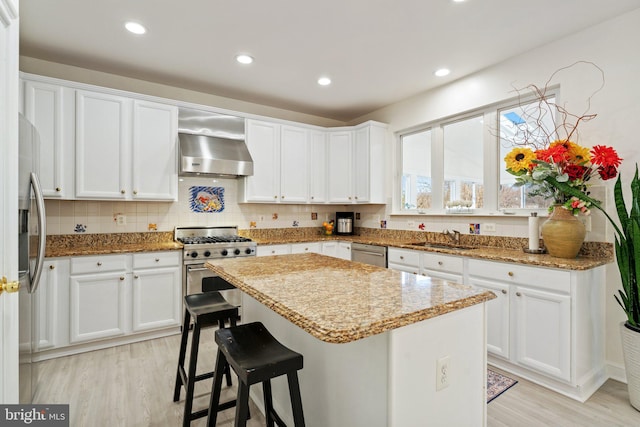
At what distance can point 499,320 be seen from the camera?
2.52 meters

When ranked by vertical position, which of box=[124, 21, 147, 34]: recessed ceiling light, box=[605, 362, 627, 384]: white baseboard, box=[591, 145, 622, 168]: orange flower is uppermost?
box=[124, 21, 147, 34]: recessed ceiling light

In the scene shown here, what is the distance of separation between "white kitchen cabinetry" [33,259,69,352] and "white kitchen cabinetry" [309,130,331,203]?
9.05 ft

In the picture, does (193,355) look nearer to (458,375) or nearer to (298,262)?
(298,262)

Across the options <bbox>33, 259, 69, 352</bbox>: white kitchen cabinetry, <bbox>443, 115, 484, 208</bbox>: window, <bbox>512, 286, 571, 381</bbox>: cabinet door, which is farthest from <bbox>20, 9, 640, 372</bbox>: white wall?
<bbox>33, 259, 69, 352</bbox>: white kitchen cabinetry

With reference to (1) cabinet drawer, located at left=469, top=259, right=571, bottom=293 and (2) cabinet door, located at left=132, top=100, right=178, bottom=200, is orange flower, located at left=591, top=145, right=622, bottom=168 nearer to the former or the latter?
(1) cabinet drawer, located at left=469, top=259, right=571, bottom=293

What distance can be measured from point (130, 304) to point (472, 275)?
3.08 metres

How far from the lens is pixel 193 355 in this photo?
1.82 m

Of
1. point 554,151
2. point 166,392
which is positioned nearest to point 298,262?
point 166,392

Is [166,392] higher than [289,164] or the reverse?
the reverse

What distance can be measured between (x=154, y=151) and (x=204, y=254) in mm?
1184

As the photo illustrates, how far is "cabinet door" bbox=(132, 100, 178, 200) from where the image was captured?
3234 mm

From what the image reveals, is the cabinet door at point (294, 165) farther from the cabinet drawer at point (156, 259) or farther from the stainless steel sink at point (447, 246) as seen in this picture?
the stainless steel sink at point (447, 246)

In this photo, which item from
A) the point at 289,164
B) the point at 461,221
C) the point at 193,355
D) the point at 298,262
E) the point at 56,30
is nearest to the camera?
the point at 193,355

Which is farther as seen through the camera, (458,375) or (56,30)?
(56,30)
